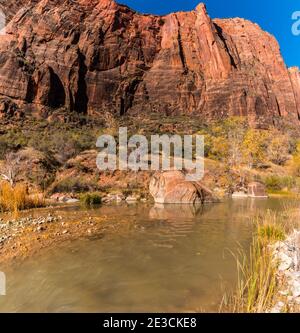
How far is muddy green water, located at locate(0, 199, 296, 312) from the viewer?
4.00 meters

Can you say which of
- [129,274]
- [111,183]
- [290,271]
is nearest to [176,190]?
[111,183]

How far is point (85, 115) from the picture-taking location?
208ft

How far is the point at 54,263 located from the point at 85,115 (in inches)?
2378

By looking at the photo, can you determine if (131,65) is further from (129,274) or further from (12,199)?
(129,274)

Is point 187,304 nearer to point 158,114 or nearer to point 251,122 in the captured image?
point 158,114

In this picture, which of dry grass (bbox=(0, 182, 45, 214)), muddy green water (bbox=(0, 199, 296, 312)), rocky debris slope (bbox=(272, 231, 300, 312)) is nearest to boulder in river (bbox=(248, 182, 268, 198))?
muddy green water (bbox=(0, 199, 296, 312))

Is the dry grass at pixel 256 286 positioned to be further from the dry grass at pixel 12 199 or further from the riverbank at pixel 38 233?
the dry grass at pixel 12 199

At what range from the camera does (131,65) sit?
73.8m

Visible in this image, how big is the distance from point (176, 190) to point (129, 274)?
1225cm

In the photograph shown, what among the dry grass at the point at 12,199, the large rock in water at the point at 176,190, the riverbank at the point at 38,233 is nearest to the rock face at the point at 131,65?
the large rock in water at the point at 176,190

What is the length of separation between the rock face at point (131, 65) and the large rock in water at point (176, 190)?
147ft

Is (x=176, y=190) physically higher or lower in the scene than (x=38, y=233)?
higher
